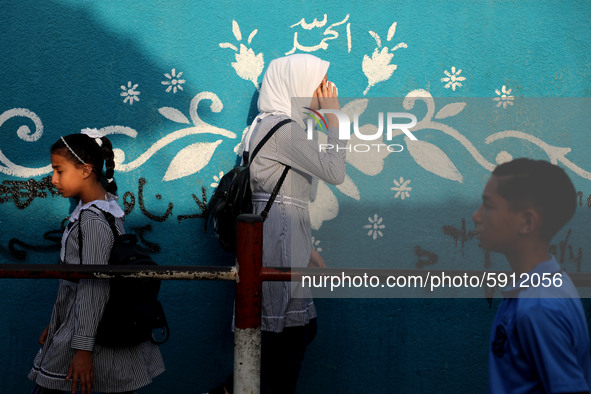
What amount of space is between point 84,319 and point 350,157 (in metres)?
1.76

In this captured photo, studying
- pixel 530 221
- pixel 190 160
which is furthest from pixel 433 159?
pixel 530 221

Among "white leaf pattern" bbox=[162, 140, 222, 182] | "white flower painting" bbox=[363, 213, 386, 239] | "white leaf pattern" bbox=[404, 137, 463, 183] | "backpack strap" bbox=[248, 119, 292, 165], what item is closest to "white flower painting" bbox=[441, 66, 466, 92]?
"white leaf pattern" bbox=[404, 137, 463, 183]

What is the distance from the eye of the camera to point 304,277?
1.75 meters

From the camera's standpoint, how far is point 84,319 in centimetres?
201

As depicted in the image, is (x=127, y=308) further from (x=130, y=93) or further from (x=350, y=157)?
(x=350, y=157)

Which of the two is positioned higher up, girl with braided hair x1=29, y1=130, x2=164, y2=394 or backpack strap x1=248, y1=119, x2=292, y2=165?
backpack strap x1=248, y1=119, x2=292, y2=165

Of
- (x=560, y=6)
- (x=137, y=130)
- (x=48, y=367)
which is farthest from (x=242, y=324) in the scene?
(x=560, y=6)

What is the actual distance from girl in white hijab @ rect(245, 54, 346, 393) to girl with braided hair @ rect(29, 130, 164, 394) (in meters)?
0.54

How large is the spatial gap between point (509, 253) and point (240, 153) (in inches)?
74.8

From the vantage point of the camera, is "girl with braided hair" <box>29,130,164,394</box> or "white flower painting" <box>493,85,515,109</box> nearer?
"girl with braided hair" <box>29,130,164,394</box>

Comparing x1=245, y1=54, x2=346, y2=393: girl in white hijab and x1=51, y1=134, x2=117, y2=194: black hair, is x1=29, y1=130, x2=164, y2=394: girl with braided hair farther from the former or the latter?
x1=245, y1=54, x2=346, y2=393: girl in white hijab

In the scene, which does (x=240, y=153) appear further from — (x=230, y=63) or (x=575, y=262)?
(x=575, y=262)

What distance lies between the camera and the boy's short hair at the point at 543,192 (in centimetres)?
139

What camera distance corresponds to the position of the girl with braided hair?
202 cm
